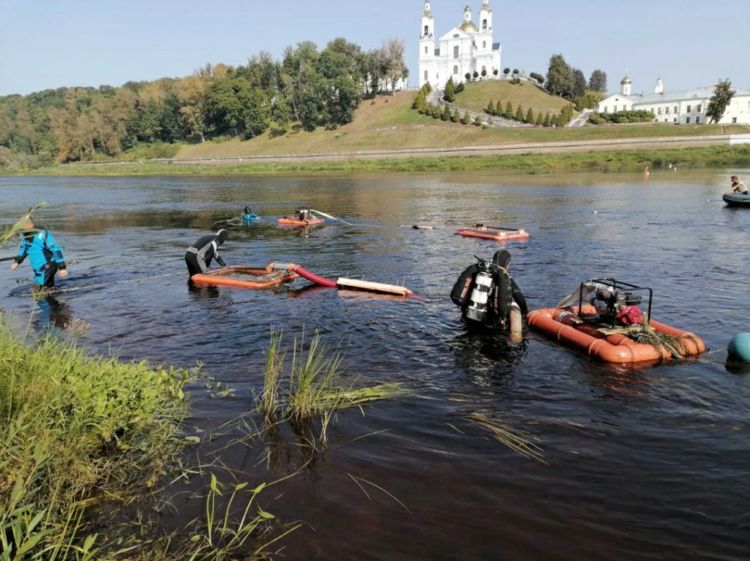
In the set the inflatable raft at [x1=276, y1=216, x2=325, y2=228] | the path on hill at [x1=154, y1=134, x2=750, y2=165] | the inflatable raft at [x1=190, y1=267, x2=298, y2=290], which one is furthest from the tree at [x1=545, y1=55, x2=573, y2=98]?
the inflatable raft at [x1=190, y1=267, x2=298, y2=290]

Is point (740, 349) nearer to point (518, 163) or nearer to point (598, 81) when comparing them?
point (518, 163)

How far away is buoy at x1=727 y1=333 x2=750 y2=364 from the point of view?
10.5 metres

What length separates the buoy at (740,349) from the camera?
10.5 meters

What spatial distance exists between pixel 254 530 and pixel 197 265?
43.7 feet

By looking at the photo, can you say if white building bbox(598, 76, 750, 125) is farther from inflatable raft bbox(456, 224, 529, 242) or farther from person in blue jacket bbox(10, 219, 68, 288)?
person in blue jacket bbox(10, 219, 68, 288)

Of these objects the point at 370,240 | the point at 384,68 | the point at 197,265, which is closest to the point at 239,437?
the point at 197,265

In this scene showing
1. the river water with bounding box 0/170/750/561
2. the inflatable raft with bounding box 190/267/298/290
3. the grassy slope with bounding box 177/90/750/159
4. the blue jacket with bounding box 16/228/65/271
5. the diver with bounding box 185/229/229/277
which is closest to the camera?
the river water with bounding box 0/170/750/561

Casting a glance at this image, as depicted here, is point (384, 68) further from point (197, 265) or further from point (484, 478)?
point (484, 478)

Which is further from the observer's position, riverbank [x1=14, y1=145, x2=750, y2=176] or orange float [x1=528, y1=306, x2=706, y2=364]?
riverbank [x1=14, y1=145, x2=750, y2=176]

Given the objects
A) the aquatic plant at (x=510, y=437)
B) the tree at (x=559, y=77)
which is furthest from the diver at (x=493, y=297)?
the tree at (x=559, y=77)

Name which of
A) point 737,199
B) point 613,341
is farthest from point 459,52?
point 613,341

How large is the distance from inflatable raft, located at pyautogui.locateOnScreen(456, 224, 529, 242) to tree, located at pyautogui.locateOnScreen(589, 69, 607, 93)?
544 ft

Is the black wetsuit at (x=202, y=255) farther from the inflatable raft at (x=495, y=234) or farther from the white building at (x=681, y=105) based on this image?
the white building at (x=681, y=105)

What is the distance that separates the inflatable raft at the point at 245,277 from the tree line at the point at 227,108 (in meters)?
119
